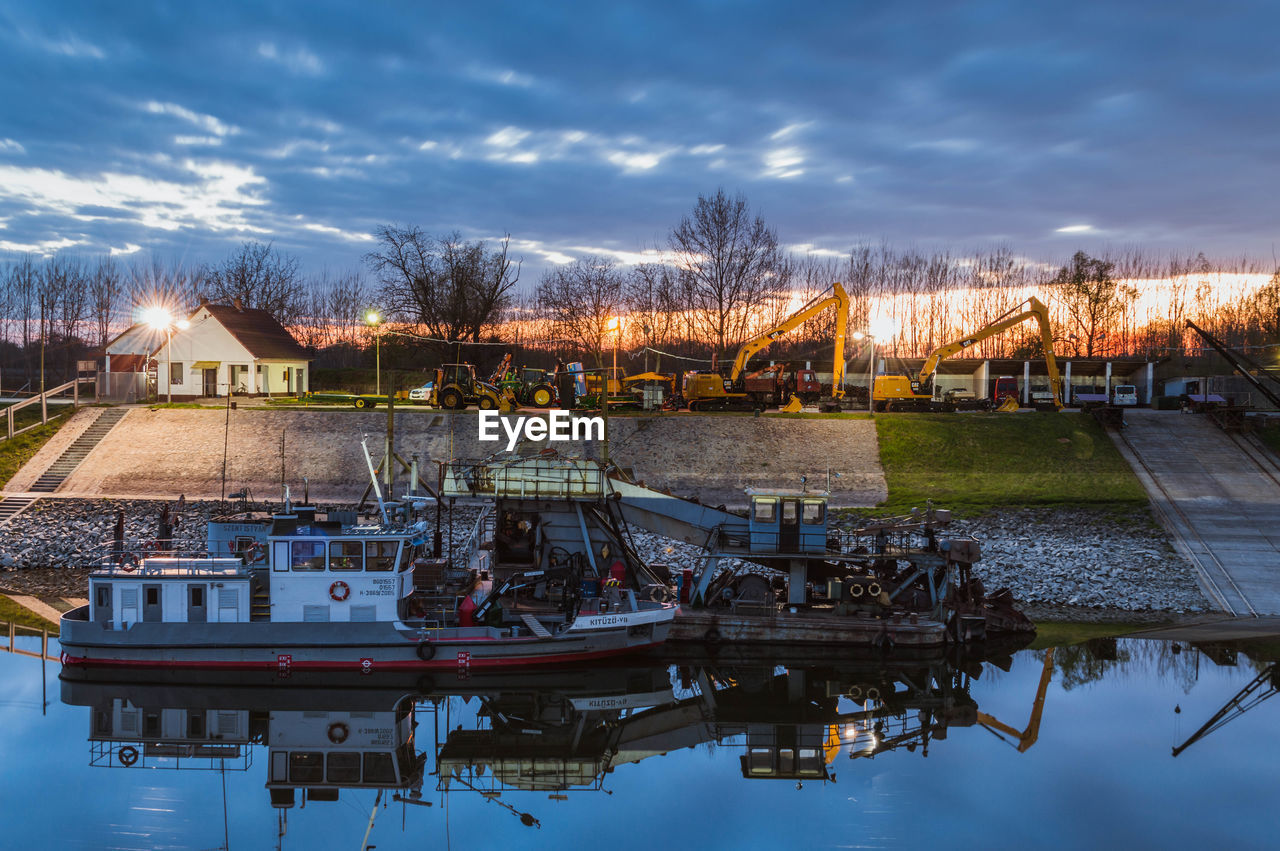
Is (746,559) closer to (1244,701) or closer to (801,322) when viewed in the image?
(1244,701)

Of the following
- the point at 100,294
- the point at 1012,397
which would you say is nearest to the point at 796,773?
the point at 1012,397

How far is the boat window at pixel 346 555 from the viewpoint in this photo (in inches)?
847

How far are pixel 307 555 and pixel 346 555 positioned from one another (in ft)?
3.09

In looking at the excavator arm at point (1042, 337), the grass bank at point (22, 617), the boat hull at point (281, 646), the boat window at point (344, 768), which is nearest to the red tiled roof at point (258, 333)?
the grass bank at point (22, 617)

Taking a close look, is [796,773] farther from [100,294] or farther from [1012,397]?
[100,294]

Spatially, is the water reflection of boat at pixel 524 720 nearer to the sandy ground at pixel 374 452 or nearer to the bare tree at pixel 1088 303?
the sandy ground at pixel 374 452

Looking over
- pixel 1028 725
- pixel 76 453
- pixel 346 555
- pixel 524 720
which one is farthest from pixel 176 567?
pixel 76 453

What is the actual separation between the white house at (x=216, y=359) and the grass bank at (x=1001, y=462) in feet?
131

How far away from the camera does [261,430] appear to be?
4378 cm

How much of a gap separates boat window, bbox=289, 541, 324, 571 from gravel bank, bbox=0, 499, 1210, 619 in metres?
5.69

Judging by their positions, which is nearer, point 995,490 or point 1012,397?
point 995,490

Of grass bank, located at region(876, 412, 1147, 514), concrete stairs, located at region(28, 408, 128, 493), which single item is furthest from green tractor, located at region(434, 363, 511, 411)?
grass bank, located at region(876, 412, 1147, 514)

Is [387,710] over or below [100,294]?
below

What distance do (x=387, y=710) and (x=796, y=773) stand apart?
9.16 metres
